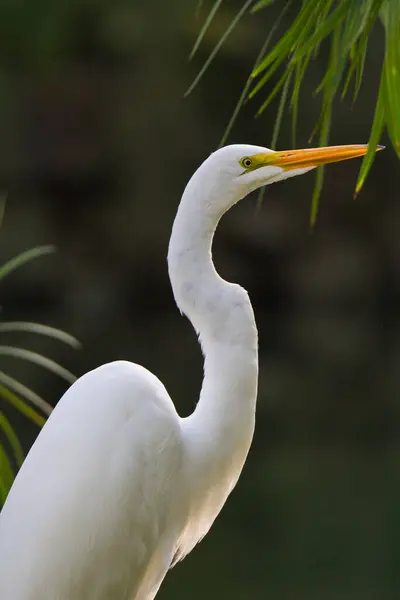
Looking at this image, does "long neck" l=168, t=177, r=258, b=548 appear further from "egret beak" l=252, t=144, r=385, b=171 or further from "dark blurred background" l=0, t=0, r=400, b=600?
"dark blurred background" l=0, t=0, r=400, b=600

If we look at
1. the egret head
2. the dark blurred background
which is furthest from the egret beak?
the dark blurred background

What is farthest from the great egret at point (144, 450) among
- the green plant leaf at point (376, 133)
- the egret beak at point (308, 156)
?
the green plant leaf at point (376, 133)

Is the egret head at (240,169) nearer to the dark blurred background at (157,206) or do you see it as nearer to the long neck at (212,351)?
the long neck at (212,351)

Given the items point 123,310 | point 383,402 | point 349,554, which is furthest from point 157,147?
point 349,554

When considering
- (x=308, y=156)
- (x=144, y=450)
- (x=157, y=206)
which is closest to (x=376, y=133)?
(x=308, y=156)

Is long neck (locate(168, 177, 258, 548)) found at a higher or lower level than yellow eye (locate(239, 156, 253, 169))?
lower

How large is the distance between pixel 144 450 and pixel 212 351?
0.62 feet

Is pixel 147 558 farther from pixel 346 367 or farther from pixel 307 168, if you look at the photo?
pixel 346 367

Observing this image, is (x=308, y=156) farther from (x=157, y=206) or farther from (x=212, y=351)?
(x=157, y=206)

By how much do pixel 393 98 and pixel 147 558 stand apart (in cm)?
79

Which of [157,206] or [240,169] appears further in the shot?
[157,206]

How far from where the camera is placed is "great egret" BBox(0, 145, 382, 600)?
1682 millimetres

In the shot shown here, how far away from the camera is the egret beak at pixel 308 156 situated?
5.82ft

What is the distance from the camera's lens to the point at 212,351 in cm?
178
